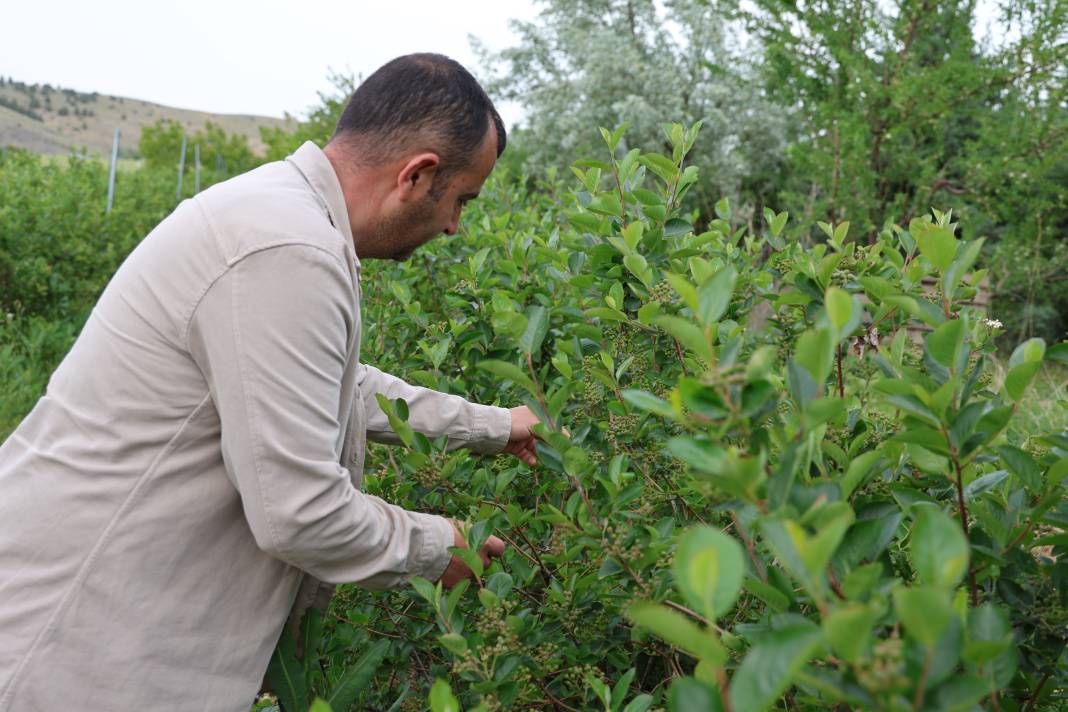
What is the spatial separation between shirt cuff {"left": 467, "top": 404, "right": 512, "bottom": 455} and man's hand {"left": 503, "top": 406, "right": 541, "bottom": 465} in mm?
16

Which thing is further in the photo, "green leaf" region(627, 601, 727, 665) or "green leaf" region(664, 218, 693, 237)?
"green leaf" region(664, 218, 693, 237)

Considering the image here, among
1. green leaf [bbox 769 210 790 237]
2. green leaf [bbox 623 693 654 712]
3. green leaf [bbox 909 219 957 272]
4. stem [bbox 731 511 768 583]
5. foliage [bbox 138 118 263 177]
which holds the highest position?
green leaf [bbox 909 219 957 272]

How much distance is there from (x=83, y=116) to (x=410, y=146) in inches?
4886

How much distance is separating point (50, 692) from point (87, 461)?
443 mm

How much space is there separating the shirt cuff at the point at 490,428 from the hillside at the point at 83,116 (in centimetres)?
9116

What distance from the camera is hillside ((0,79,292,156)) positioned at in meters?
90.6

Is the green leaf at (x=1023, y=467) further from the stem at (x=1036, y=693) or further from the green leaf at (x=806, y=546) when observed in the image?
the green leaf at (x=806, y=546)

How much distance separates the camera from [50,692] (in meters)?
1.72

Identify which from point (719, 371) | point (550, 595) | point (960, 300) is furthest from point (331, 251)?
point (960, 300)

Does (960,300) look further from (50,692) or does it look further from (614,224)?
(50,692)

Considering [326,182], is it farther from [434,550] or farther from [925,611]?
[925,611]

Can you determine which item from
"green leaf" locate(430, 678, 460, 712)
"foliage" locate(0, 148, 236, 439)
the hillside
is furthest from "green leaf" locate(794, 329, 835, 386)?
the hillside

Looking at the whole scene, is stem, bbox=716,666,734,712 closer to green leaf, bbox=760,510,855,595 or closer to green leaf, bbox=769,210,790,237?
green leaf, bbox=760,510,855,595

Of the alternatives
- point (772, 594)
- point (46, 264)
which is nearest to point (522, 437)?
point (772, 594)
